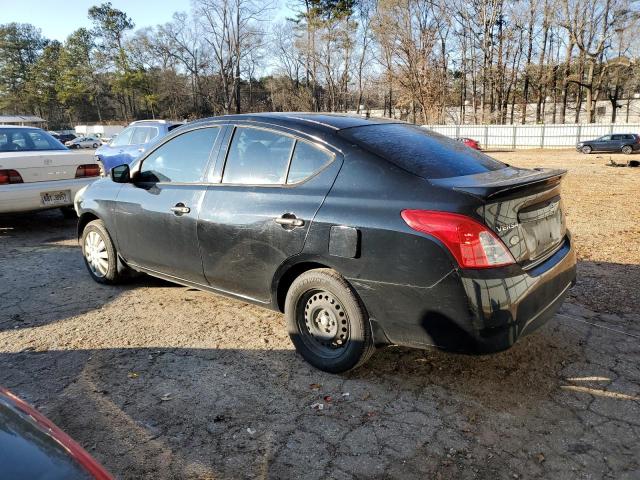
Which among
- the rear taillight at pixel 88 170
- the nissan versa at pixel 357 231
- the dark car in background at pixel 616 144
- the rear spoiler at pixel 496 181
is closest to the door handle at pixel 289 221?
the nissan versa at pixel 357 231

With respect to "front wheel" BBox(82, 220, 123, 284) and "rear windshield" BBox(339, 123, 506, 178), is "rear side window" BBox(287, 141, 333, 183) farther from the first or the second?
"front wheel" BBox(82, 220, 123, 284)

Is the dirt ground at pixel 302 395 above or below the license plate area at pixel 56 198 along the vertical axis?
below

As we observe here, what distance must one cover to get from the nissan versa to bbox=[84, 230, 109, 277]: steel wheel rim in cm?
92

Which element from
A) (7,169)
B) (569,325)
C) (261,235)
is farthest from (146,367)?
(7,169)

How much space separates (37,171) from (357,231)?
6.10 metres

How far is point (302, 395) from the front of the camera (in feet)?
9.64

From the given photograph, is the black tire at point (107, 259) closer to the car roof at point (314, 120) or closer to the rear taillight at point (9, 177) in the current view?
the car roof at point (314, 120)

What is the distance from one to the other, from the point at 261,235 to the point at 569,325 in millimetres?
2587

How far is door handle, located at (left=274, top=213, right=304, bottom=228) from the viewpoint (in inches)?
121

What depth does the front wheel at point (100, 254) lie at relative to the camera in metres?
4.75

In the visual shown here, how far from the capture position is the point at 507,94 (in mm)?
50344

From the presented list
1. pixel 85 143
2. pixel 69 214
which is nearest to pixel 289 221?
pixel 69 214

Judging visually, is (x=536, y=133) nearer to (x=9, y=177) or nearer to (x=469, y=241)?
(x=9, y=177)

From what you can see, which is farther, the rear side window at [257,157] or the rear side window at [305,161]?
the rear side window at [257,157]
